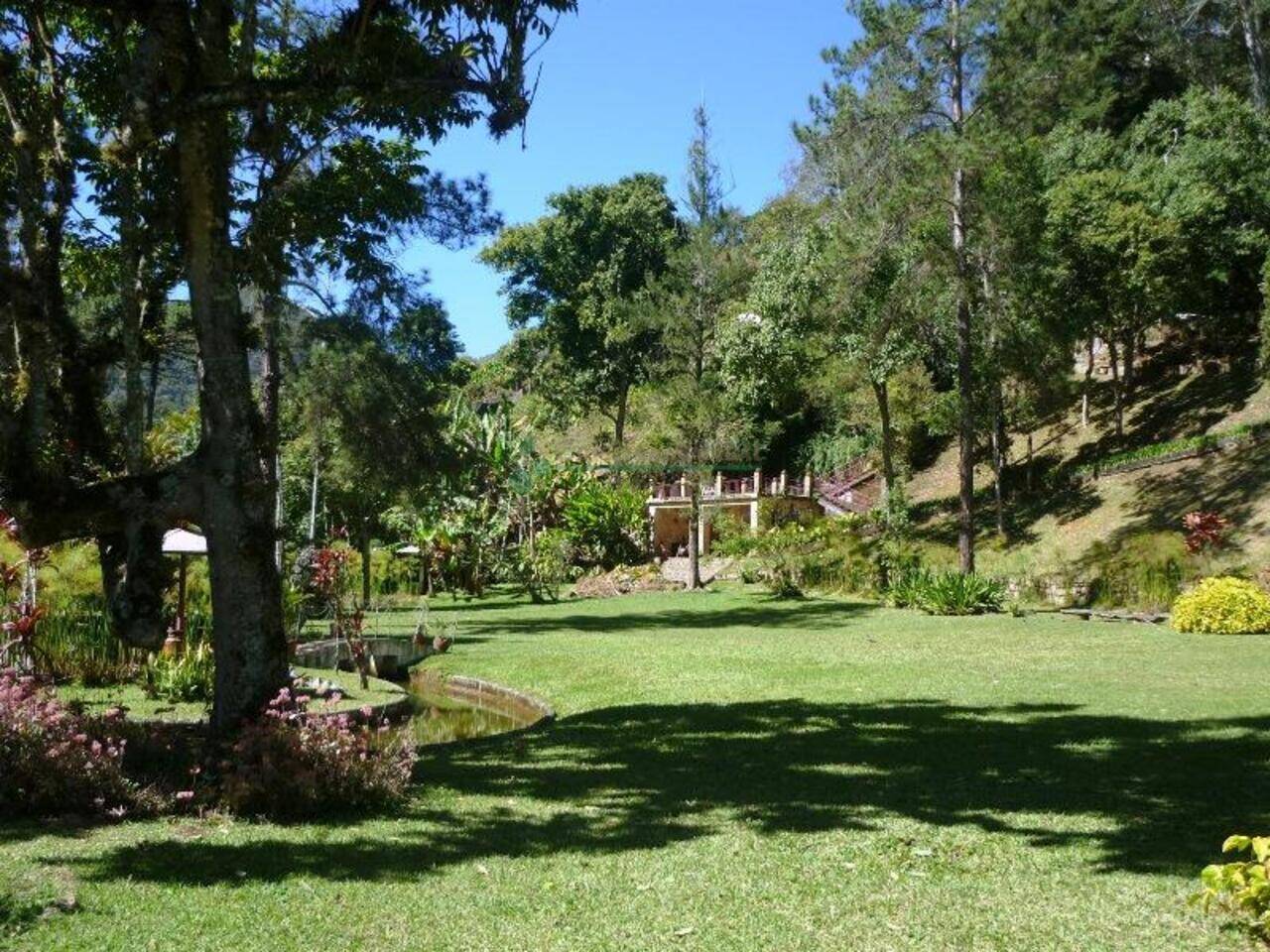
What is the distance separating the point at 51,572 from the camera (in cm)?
1664

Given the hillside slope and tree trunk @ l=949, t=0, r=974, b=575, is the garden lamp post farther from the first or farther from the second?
the hillside slope

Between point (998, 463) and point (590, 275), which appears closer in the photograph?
point (998, 463)

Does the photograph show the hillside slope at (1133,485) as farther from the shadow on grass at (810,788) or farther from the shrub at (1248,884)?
the shrub at (1248,884)

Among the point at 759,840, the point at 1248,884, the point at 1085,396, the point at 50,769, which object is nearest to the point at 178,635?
the point at 50,769

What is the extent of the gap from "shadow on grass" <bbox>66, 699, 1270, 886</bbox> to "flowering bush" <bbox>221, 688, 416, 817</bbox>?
290mm

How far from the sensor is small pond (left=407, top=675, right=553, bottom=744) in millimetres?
10391

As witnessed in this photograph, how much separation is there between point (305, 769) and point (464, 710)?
6.13m

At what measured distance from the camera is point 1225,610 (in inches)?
572

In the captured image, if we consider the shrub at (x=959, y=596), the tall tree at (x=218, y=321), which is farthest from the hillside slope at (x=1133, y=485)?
the tall tree at (x=218, y=321)

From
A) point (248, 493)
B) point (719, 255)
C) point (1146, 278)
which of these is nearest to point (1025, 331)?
point (1146, 278)

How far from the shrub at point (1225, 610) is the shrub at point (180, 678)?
1277 cm

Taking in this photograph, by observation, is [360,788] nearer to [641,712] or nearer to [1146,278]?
[641,712]

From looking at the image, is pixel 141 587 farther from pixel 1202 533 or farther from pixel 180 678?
pixel 1202 533

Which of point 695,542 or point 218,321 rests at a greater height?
point 218,321
